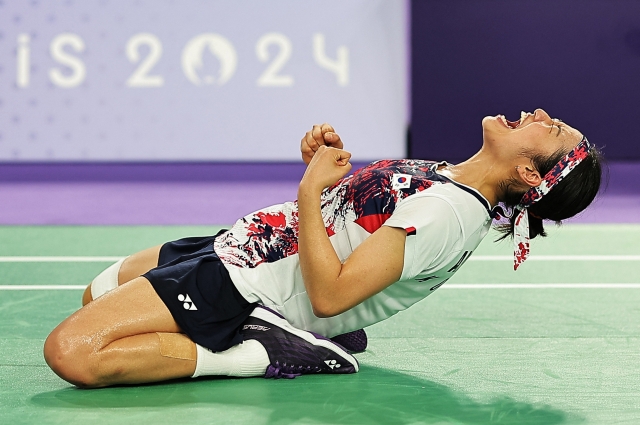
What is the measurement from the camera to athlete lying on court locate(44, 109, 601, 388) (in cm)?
275

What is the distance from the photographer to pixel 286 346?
9.89 feet

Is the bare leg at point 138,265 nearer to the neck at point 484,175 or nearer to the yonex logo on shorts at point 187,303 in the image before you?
the yonex logo on shorts at point 187,303

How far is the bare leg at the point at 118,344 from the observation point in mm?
2828

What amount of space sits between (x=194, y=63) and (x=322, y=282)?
6088 millimetres

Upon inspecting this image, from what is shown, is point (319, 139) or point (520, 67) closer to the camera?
point (319, 139)

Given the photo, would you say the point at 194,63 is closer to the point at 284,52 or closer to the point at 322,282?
the point at 284,52

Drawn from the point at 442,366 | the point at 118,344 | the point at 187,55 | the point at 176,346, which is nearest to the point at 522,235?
the point at 442,366

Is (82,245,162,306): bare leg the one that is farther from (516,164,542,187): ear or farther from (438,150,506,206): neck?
(516,164,542,187): ear

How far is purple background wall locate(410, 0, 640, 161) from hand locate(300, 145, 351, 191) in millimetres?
5999

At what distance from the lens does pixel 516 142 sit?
291 centimetres

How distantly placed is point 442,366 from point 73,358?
47.5 inches

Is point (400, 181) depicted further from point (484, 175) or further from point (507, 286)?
point (507, 286)

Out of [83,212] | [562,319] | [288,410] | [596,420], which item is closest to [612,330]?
[562,319]

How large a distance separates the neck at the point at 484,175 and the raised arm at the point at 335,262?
1.21 ft
